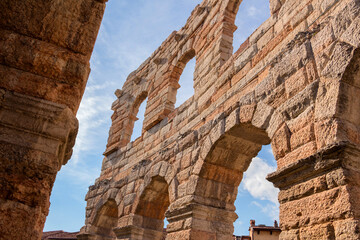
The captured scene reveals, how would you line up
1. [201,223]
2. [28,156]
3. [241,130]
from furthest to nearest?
1. [201,223]
2. [241,130]
3. [28,156]

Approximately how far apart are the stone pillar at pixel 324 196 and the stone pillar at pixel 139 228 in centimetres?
420

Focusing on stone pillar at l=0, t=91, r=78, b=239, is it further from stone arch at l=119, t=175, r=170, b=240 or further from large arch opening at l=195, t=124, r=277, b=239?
stone arch at l=119, t=175, r=170, b=240

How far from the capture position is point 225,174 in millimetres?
5375

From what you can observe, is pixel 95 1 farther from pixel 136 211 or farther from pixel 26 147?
pixel 136 211

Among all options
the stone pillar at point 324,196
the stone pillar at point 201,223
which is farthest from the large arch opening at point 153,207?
the stone pillar at point 324,196

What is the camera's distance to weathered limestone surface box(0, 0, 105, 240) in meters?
1.46

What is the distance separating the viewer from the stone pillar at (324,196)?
8.54ft

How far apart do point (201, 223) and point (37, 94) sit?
12.9 feet

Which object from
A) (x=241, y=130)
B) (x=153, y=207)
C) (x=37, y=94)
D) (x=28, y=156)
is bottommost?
(x=28, y=156)

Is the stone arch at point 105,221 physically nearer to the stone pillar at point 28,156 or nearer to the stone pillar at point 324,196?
the stone pillar at point 324,196

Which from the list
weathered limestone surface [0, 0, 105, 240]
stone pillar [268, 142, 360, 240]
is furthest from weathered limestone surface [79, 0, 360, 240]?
weathered limestone surface [0, 0, 105, 240]

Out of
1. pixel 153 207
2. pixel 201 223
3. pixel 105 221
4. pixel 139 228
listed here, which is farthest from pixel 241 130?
pixel 105 221

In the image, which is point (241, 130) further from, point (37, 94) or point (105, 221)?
point (105, 221)

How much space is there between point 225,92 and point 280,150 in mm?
2115
